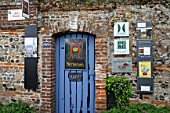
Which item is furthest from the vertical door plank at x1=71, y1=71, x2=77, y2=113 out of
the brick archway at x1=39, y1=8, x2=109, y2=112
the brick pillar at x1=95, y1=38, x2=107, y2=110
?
the brick pillar at x1=95, y1=38, x2=107, y2=110

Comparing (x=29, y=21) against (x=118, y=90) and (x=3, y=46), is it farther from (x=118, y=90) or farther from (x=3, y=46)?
(x=118, y=90)

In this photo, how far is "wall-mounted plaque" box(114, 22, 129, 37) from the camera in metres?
5.50

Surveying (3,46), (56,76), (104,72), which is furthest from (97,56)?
(3,46)

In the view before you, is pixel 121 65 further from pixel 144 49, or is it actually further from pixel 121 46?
pixel 144 49

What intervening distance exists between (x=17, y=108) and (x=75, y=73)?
1730mm

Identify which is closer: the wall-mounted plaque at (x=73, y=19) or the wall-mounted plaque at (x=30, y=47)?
the wall-mounted plaque at (x=73, y=19)

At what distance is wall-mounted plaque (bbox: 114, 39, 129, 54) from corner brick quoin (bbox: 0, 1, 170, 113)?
102mm

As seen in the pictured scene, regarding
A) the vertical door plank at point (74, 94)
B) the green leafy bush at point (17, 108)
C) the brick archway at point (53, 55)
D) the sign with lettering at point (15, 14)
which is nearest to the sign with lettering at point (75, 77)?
the vertical door plank at point (74, 94)

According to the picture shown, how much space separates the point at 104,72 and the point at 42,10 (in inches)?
90.8

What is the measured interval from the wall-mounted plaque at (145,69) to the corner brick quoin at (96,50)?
15cm

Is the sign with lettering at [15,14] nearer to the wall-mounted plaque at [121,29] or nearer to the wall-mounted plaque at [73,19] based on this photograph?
the wall-mounted plaque at [73,19]

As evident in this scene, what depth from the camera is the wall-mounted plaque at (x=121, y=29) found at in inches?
217

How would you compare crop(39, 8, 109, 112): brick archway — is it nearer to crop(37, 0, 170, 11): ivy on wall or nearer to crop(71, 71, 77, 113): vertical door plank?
crop(37, 0, 170, 11): ivy on wall

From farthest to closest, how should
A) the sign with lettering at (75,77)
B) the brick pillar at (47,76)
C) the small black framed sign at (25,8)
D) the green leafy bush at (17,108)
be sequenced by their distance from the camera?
the sign with lettering at (75,77)
the brick pillar at (47,76)
the green leafy bush at (17,108)
the small black framed sign at (25,8)
